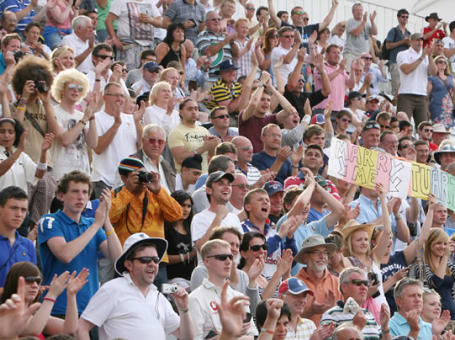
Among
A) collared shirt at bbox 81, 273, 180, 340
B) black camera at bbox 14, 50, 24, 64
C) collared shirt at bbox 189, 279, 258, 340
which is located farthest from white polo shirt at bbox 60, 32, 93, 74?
collared shirt at bbox 81, 273, 180, 340

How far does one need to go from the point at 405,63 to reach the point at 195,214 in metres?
9.20

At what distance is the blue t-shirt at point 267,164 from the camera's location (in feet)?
39.6

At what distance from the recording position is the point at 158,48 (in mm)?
14992

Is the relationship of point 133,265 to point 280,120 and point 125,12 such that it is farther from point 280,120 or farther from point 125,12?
point 125,12

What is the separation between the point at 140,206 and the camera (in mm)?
8750

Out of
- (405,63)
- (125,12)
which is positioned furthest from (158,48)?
(405,63)

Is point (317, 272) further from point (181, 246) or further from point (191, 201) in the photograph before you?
point (191, 201)

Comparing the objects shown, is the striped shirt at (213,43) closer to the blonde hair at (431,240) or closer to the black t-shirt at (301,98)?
the black t-shirt at (301,98)

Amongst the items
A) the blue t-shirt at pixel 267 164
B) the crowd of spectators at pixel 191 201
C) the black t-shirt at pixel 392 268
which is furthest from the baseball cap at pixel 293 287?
the blue t-shirt at pixel 267 164

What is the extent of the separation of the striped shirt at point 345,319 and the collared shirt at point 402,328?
2.56 ft

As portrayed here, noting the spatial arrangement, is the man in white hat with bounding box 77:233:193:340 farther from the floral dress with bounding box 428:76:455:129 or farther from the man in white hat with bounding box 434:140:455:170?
the floral dress with bounding box 428:76:455:129

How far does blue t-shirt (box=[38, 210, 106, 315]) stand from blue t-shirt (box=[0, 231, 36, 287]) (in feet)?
0.37

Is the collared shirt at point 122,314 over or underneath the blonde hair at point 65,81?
underneath

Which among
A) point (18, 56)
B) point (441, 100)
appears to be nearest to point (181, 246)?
point (18, 56)
